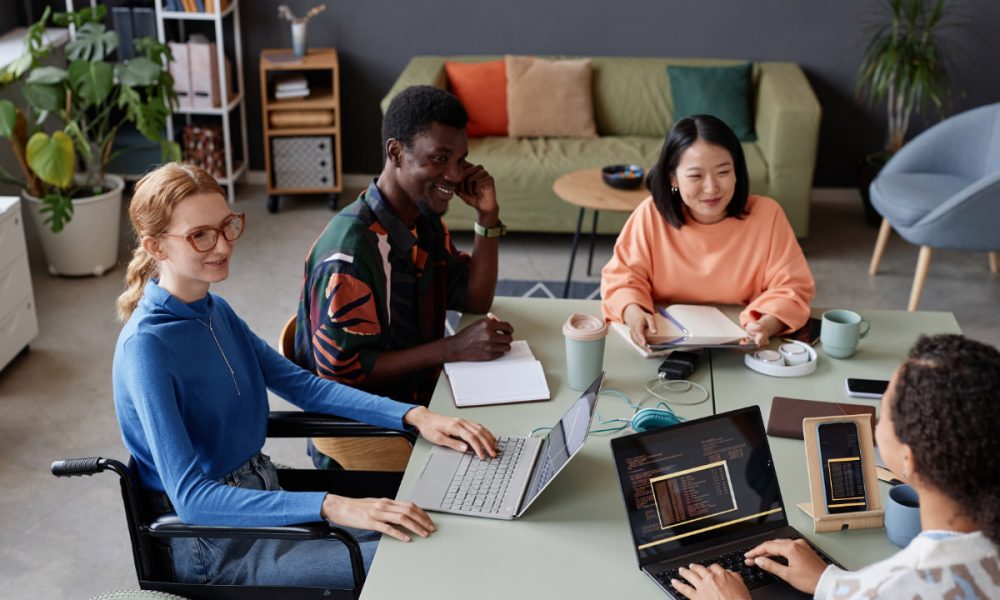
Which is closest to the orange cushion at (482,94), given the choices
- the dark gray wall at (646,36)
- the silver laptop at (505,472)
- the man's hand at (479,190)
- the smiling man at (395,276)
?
the dark gray wall at (646,36)

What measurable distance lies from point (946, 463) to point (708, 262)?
4.21 ft

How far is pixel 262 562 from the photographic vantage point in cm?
197

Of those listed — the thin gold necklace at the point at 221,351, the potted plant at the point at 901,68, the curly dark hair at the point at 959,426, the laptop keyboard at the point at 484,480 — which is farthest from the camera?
the potted plant at the point at 901,68

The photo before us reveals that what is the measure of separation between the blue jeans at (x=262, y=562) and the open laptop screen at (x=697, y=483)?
1.92 ft

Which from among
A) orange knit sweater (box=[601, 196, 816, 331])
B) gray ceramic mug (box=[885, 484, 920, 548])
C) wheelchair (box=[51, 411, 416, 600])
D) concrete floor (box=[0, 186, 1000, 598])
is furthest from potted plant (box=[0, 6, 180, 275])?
gray ceramic mug (box=[885, 484, 920, 548])

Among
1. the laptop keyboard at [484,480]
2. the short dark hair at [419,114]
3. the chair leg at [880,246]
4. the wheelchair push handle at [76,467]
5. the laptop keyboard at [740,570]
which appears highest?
the short dark hair at [419,114]

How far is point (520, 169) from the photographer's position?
482cm

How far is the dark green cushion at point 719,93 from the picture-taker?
508cm

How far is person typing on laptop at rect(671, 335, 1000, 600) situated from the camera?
1351 millimetres

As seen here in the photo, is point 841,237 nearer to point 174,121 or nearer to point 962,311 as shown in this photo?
point 962,311

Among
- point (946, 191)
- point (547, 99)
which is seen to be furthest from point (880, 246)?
point (547, 99)

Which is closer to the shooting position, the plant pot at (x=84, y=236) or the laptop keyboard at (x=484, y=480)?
the laptop keyboard at (x=484, y=480)

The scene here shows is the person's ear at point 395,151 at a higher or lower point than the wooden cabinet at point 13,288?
higher

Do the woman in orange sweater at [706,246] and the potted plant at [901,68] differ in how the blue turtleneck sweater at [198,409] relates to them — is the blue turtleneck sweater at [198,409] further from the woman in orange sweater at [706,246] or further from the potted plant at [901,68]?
the potted plant at [901,68]
